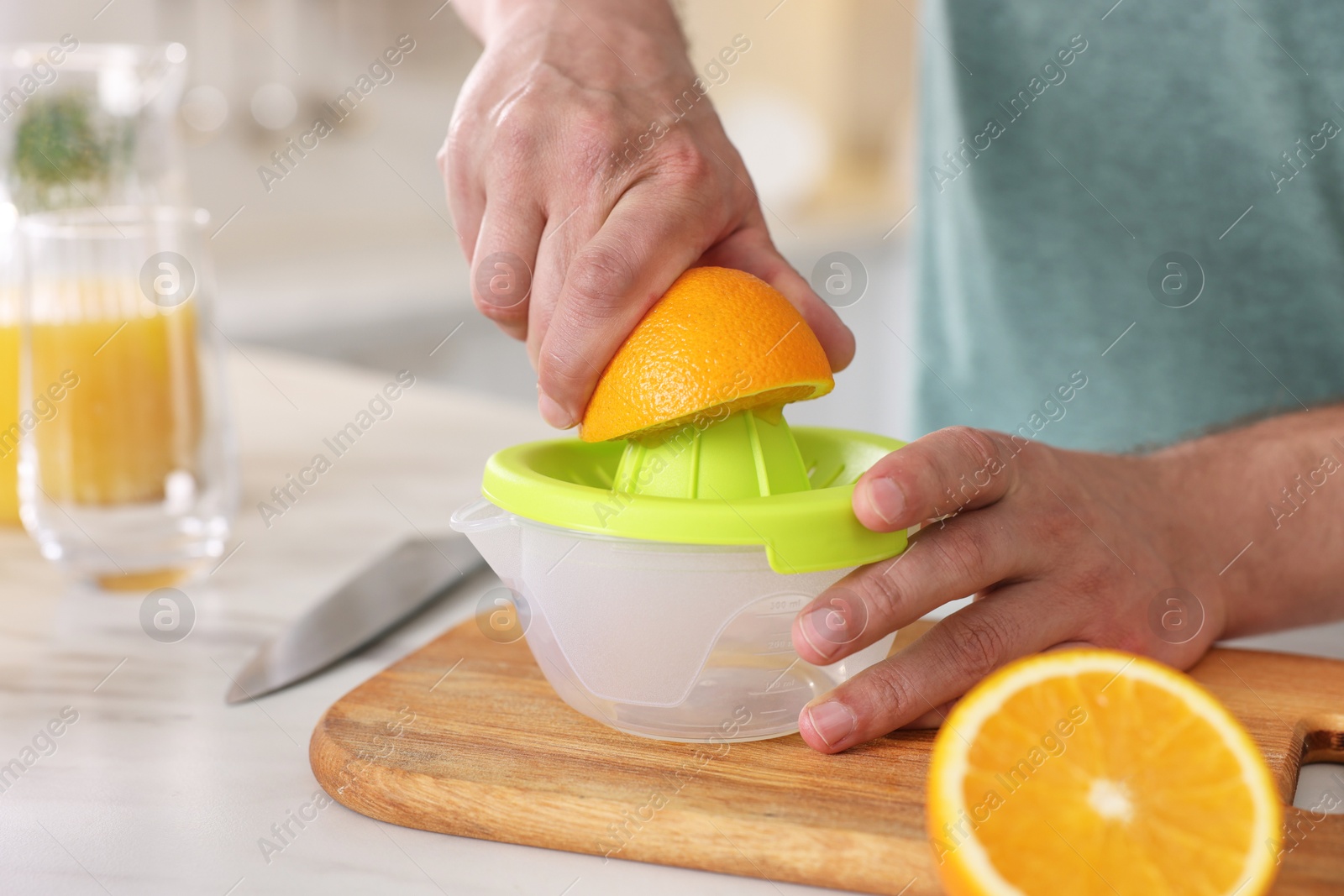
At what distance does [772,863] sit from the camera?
60cm

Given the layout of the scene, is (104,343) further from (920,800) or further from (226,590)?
(920,800)

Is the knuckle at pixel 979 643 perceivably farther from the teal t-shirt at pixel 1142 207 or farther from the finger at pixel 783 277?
the teal t-shirt at pixel 1142 207

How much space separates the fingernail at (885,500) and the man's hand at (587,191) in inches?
7.6

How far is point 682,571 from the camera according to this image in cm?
67

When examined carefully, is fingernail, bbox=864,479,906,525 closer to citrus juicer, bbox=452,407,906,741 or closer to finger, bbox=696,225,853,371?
citrus juicer, bbox=452,407,906,741

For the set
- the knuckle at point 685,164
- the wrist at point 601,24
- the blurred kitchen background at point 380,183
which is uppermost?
the wrist at point 601,24

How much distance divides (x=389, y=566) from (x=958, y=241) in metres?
Answer: 0.88

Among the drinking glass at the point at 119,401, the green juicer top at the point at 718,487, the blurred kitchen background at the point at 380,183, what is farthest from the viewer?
the blurred kitchen background at the point at 380,183

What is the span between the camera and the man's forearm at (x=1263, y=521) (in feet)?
2.84

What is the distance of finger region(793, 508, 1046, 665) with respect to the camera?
667mm

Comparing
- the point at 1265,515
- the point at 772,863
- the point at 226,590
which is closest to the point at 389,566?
the point at 226,590

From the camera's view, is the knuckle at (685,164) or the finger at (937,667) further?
the knuckle at (685,164)

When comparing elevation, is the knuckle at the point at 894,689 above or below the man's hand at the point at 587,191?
below

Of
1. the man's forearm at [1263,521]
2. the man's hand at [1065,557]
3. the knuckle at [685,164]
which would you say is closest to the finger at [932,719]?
the man's hand at [1065,557]
